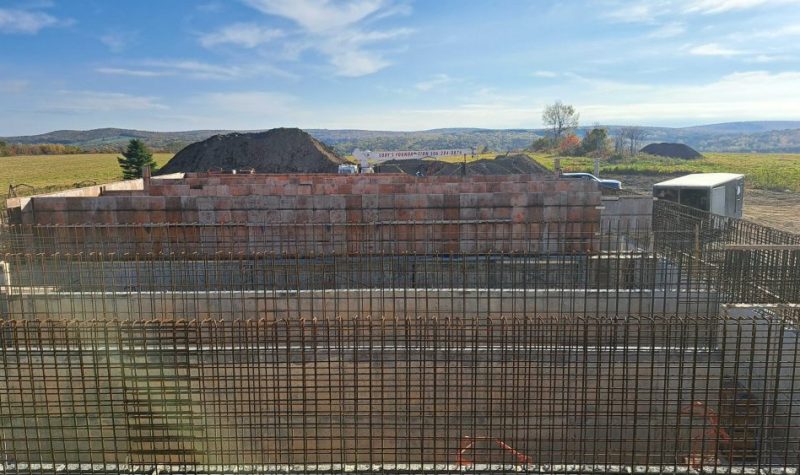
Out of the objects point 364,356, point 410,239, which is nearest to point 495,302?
point 364,356

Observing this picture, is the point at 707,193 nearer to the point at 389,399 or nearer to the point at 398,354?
the point at 398,354

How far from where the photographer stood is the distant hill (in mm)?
116562

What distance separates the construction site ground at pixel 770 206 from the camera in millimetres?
19875

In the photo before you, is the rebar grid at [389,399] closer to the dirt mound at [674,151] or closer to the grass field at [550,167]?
the grass field at [550,167]

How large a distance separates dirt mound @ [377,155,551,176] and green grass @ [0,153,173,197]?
21942 millimetres

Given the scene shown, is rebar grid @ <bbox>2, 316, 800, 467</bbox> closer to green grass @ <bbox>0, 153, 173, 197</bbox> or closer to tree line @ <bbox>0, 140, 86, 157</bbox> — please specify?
green grass @ <bbox>0, 153, 173, 197</bbox>

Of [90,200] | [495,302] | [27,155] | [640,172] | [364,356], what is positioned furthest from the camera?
[27,155]

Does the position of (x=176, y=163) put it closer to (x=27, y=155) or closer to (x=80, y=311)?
(x=80, y=311)

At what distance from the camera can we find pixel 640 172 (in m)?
36.6

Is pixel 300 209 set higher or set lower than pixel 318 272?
higher

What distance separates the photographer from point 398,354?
620 cm

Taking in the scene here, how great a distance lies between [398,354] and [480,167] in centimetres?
2627

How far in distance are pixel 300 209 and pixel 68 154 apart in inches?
2933

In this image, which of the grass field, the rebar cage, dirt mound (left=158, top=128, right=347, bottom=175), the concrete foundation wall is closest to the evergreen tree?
dirt mound (left=158, top=128, right=347, bottom=175)
